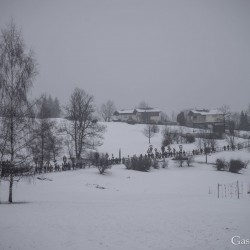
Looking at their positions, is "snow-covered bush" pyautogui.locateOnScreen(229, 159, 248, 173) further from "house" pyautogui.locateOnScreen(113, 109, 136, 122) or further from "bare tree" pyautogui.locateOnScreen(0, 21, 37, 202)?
"house" pyautogui.locateOnScreen(113, 109, 136, 122)

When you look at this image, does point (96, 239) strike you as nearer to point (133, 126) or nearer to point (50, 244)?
point (50, 244)

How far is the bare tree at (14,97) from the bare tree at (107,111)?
101 metres

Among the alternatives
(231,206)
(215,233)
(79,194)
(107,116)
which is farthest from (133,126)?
(215,233)

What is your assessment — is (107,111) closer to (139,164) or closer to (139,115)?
(139,115)

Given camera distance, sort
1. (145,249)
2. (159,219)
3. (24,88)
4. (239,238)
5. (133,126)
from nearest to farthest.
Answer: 1. (145,249)
2. (239,238)
3. (159,219)
4. (24,88)
5. (133,126)

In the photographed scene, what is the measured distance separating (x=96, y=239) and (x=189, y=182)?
75.3 feet

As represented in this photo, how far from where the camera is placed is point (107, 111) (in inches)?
4722

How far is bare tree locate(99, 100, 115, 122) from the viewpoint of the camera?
4670 inches

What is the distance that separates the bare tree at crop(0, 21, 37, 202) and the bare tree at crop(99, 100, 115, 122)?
101m

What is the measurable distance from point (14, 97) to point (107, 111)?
10449 centimetres

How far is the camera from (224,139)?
222 feet

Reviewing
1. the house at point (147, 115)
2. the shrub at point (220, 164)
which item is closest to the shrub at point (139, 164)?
the shrub at point (220, 164)

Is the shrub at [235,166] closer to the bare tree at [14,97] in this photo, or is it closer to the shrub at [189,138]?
the shrub at [189,138]

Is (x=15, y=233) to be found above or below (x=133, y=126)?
below
